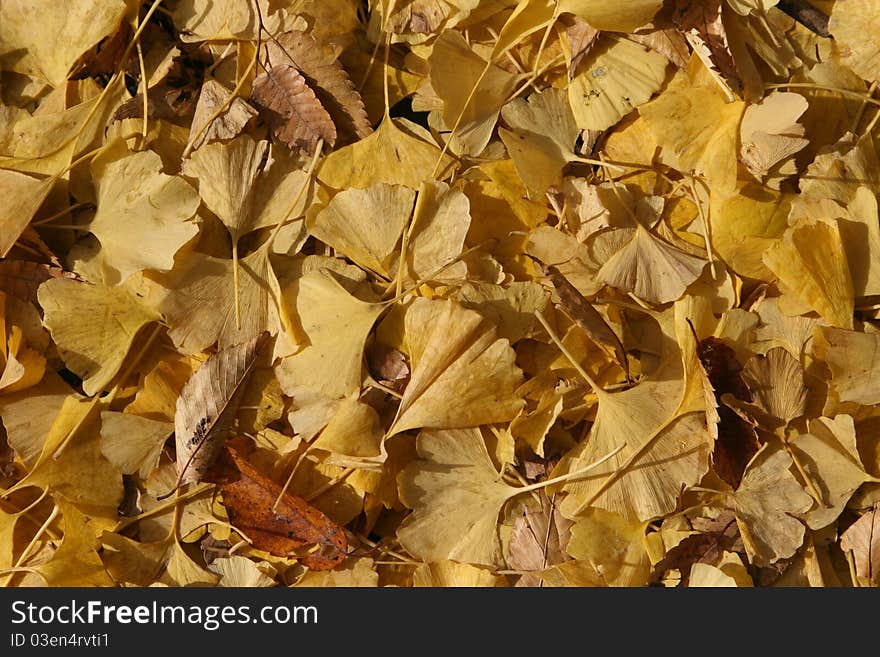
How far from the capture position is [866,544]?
70cm

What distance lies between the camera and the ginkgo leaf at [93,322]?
74 centimetres

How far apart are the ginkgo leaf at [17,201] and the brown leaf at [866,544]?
2.30 feet

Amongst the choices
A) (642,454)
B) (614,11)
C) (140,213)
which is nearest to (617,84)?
(614,11)

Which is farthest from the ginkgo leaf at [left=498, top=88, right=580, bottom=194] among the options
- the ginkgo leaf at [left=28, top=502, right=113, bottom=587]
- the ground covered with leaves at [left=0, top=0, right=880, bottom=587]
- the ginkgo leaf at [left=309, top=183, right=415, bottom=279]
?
the ginkgo leaf at [left=28, top=502, right=113, bottom=587]

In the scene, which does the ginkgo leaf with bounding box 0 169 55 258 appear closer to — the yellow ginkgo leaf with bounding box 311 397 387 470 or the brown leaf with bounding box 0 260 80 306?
the brown leaf with bounding box 0 260 80 306

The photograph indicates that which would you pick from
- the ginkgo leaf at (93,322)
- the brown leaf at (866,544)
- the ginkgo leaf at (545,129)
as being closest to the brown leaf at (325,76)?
the ginkgo leaf at (545,129)

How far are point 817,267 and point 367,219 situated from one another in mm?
351

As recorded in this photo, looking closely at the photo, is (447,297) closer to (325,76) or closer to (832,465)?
(325,76)

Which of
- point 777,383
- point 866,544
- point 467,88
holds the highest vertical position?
point 467,88

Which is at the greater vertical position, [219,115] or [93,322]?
[219,115]

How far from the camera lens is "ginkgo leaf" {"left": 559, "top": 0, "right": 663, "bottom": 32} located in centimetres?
70

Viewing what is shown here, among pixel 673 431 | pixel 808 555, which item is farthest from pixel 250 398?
pixel 808 555

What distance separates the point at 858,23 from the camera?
2.43 ft
